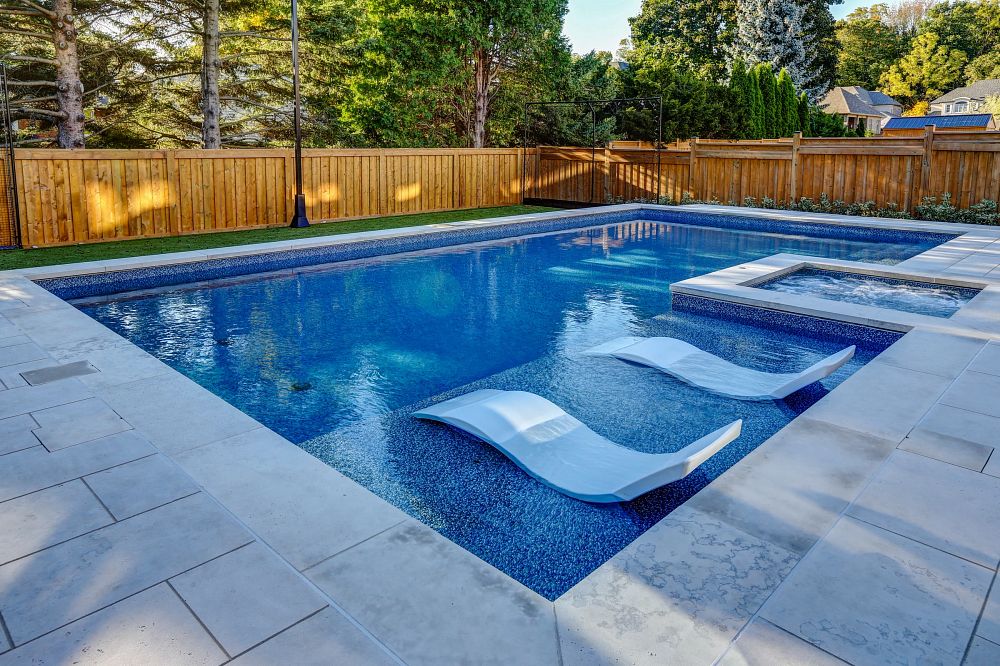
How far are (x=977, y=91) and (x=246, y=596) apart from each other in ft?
177

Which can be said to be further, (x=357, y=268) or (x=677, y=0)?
(x=677, y=0)

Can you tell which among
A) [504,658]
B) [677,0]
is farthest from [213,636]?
[677,0]

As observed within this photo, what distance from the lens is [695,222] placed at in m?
13.2

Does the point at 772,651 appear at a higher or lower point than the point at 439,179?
lower

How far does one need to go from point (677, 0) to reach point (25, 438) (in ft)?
128

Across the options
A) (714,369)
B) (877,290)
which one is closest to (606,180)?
(877,290)

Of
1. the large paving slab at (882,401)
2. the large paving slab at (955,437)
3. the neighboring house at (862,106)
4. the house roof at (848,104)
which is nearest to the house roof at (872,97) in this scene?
the neighboring house at (862,106)

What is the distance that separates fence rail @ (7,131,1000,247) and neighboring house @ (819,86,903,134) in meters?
36.5

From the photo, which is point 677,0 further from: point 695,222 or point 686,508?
point 686,508

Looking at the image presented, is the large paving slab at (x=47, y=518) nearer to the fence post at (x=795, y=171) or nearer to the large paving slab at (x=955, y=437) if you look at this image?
the large paving slab at (x=955, y=437)

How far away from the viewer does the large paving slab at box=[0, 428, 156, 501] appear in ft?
9.62

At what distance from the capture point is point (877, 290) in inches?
292

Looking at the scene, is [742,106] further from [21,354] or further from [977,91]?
[977,91]

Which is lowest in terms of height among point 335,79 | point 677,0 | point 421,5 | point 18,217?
point 18,217
